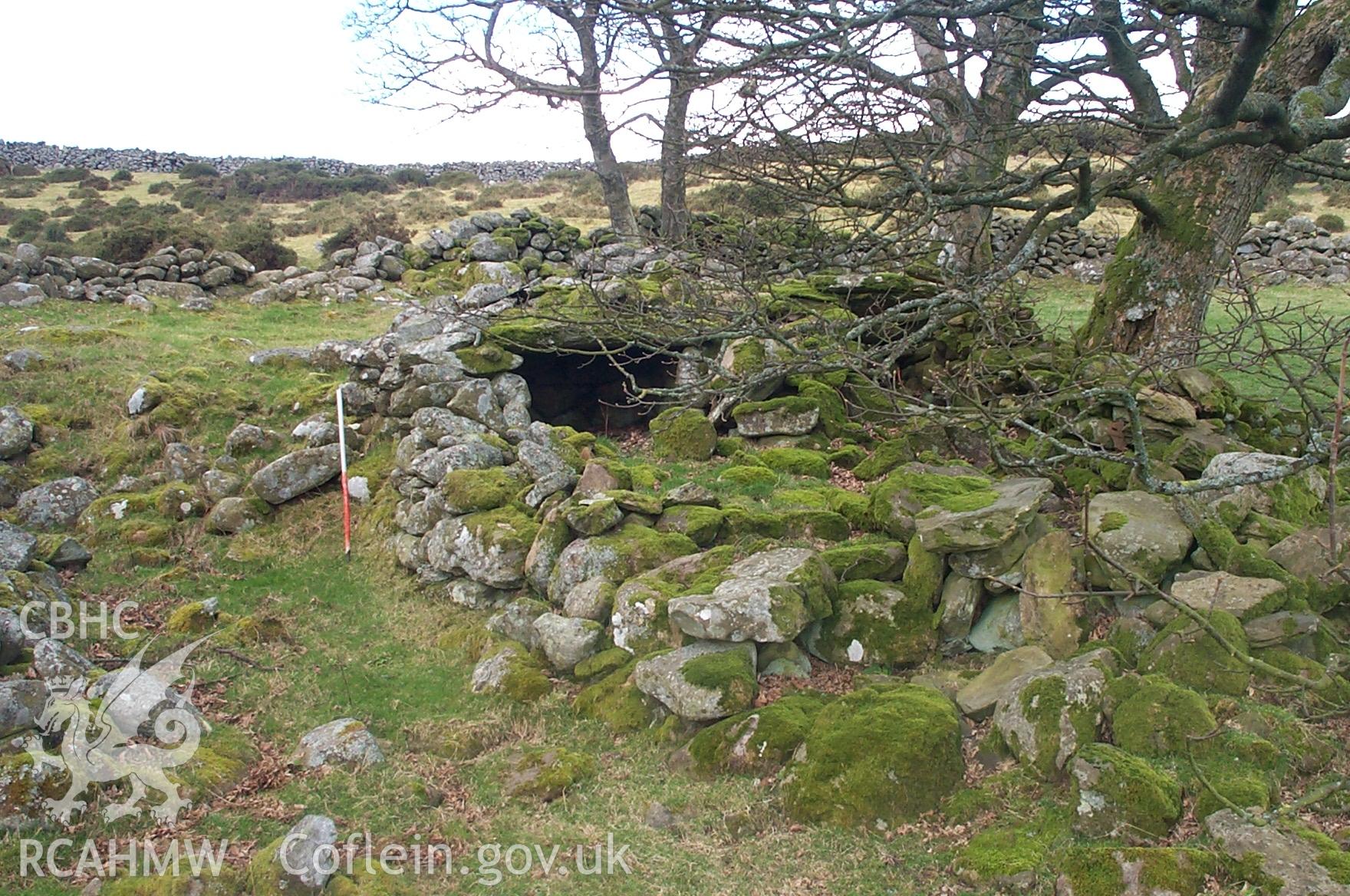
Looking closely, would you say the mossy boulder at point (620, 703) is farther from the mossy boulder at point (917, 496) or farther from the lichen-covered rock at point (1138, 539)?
the lichen-covered rock at point (1138, 539)

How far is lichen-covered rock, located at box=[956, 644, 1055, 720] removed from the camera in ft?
19.3

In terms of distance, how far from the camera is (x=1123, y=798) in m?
4.64

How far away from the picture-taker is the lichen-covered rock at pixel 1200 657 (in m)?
5.48

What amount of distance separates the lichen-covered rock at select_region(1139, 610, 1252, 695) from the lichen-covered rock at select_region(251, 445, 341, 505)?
8851 mm

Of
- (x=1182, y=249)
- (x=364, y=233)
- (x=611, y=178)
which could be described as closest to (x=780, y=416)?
(x=1182, y=249)

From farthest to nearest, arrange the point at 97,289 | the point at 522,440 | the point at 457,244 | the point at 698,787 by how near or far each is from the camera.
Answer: the point at 457,244 → the point at 97,289 → the point at 522,440 → the point at 698,787

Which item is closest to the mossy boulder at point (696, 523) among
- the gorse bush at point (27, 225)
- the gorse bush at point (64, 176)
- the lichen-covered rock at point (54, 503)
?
the lichen-covered rock at point (54, 503)

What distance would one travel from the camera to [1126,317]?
968 cm

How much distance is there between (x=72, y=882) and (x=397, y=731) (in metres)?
2.24

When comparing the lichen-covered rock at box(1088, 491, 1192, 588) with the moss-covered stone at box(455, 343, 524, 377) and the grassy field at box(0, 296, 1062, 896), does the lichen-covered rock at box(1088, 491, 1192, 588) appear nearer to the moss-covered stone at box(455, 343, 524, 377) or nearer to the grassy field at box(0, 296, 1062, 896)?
the grassy field at box(0, 296, 1062, 896)

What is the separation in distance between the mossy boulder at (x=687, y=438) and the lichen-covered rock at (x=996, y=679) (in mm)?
5041

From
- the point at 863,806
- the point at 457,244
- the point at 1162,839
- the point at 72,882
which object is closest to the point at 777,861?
the point at 863,806

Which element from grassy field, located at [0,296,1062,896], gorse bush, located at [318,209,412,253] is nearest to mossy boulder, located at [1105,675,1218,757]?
grassy field, located at [0,296,1062,896]

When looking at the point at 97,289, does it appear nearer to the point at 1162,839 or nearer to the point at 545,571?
the point at 545,571
